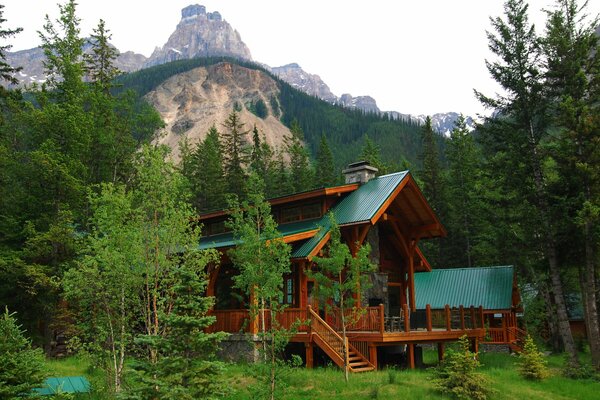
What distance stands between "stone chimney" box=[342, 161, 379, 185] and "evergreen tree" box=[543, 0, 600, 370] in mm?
8292

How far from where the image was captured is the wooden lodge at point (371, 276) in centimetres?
1855

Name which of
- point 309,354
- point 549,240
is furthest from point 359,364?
point 549,240

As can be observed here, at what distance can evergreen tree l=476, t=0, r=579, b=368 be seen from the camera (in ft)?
72.6

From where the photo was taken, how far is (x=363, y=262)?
1564 centimetres

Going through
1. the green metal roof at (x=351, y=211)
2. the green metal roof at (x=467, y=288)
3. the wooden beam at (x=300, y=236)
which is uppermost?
the green metal roof at (x=351, y=211)

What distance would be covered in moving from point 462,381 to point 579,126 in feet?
39.0

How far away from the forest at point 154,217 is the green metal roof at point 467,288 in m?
2.30

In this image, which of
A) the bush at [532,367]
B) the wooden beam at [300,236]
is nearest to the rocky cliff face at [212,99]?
the wooden beam at [300,236]

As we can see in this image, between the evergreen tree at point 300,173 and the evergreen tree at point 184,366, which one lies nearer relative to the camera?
the evergreen tree at point 184,366

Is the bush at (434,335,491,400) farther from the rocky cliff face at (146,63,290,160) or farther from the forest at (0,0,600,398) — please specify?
the rocky cliff face at (146,63,290,160)

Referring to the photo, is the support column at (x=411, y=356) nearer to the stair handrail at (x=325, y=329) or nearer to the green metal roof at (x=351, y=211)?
the stair handrail at (x=325, y=329)

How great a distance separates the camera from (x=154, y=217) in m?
13.7

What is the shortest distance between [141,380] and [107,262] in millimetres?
4626

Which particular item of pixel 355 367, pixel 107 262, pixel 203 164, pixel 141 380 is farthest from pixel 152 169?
pixel 203 164
